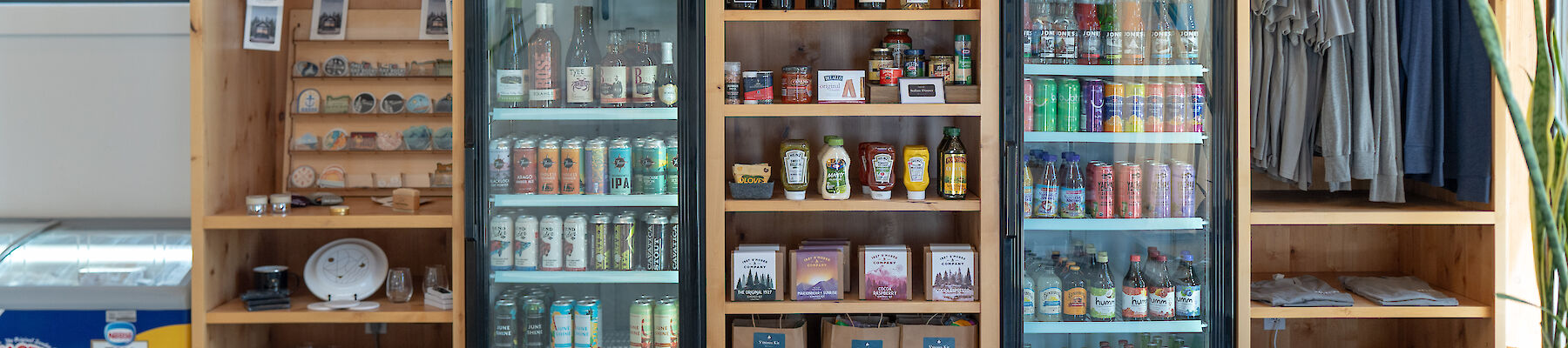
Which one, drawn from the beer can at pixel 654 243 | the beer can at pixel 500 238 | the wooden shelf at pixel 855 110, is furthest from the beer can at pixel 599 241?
the wooden shelf at pixel 855 110

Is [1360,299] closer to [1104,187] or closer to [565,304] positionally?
[1104,187]

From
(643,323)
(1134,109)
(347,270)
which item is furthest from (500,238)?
(1134,109)

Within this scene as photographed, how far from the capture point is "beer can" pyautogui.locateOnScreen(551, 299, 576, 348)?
289 cm

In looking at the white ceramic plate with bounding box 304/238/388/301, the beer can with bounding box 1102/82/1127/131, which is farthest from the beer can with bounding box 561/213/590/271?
the beer can with bounding box 1102/82/1127/131

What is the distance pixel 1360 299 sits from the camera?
297 centimetres

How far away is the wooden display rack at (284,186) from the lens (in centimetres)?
281

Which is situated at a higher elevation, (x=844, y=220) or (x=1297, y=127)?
(x=1297, y=127)

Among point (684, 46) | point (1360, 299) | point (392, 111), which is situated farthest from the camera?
point (392, 111)

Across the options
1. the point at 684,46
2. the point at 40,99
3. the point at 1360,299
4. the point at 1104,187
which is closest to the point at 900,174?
the point at 1104,187

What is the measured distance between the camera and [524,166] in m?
2.84

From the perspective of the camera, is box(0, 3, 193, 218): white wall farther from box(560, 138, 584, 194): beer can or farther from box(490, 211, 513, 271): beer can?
box(560, 138, 584, 194): beer can

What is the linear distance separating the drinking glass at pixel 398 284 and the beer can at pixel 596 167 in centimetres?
62

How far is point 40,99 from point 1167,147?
135 inches

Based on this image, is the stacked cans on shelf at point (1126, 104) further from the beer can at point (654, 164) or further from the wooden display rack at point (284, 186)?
the wooden display rack at point (284, 186)
